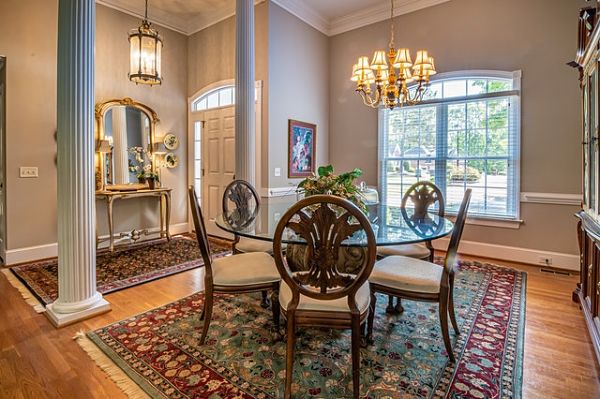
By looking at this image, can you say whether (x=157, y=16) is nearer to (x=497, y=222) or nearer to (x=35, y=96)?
(x=35, y=96)

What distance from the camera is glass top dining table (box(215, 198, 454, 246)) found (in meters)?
1.94

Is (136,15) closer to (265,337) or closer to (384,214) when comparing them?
(384,214)

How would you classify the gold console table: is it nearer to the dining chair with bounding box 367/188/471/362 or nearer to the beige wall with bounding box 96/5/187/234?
the beige wall with bounding box 96/5/187/234

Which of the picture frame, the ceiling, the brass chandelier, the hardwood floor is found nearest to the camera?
the hardwood floor

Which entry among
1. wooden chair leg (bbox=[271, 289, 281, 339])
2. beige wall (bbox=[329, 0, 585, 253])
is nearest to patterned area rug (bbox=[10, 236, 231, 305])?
wooden chair leg (bbox=[271, 289, 281, 339])

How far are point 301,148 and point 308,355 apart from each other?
3.54 m

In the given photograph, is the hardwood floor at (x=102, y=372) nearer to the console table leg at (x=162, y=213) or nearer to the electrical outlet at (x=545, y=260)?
the electrical outlet at (x=545, y=260)

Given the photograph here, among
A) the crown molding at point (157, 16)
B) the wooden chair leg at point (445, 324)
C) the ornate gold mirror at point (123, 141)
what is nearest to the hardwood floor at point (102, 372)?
the wooden chair leg at point (445, 324)

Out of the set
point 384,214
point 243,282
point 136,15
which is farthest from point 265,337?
point 136,15

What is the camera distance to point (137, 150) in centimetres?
499

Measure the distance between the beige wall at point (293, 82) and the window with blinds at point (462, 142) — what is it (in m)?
1.10

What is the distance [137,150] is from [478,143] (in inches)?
193

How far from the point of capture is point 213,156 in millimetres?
5340

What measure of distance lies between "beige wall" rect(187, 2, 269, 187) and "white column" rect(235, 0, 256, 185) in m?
0.77
